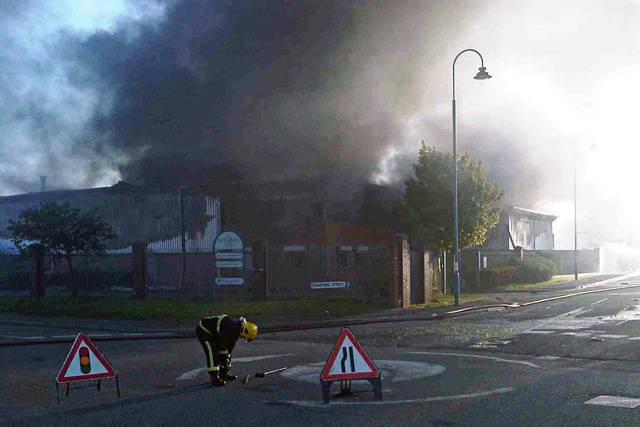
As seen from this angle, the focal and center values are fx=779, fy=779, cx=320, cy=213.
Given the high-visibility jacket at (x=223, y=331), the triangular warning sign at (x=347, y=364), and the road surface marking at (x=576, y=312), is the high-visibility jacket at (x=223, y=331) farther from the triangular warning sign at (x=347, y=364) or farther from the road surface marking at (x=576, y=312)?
the road surface marking at (x=576, y=312)

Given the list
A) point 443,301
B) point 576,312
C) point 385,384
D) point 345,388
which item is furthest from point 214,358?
point 443,301

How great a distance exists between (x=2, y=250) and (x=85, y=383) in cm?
3437

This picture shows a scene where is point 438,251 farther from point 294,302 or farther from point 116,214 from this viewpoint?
point 116,214

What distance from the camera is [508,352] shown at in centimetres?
1302

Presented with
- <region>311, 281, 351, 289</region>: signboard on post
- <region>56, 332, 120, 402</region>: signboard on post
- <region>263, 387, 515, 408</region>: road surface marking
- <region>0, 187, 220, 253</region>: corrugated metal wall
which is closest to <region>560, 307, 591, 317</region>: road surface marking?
<region>311, 281, 351, 289</region>: signboard on post

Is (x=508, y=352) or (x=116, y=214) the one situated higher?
(x=116, y=214)

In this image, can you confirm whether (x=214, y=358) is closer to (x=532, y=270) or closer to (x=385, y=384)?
(x=385, y=384)

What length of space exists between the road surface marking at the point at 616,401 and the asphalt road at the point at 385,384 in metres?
0.02

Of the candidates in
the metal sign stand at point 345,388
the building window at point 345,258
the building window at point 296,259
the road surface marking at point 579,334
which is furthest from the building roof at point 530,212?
the metal sign stand at point 345,388

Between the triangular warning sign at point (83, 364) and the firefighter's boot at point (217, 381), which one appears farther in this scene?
the firefighter's boot at point (217, 381)

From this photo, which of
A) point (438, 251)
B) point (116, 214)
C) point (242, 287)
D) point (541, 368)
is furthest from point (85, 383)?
point (116, 214)

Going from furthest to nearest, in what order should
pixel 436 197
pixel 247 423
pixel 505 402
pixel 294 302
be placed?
pixel 436 197 < pixel 294 302 < pixel 505 402 < pixel 247 423

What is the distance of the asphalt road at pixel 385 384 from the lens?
25.8ft

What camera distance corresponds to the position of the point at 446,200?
29062 millimetres
